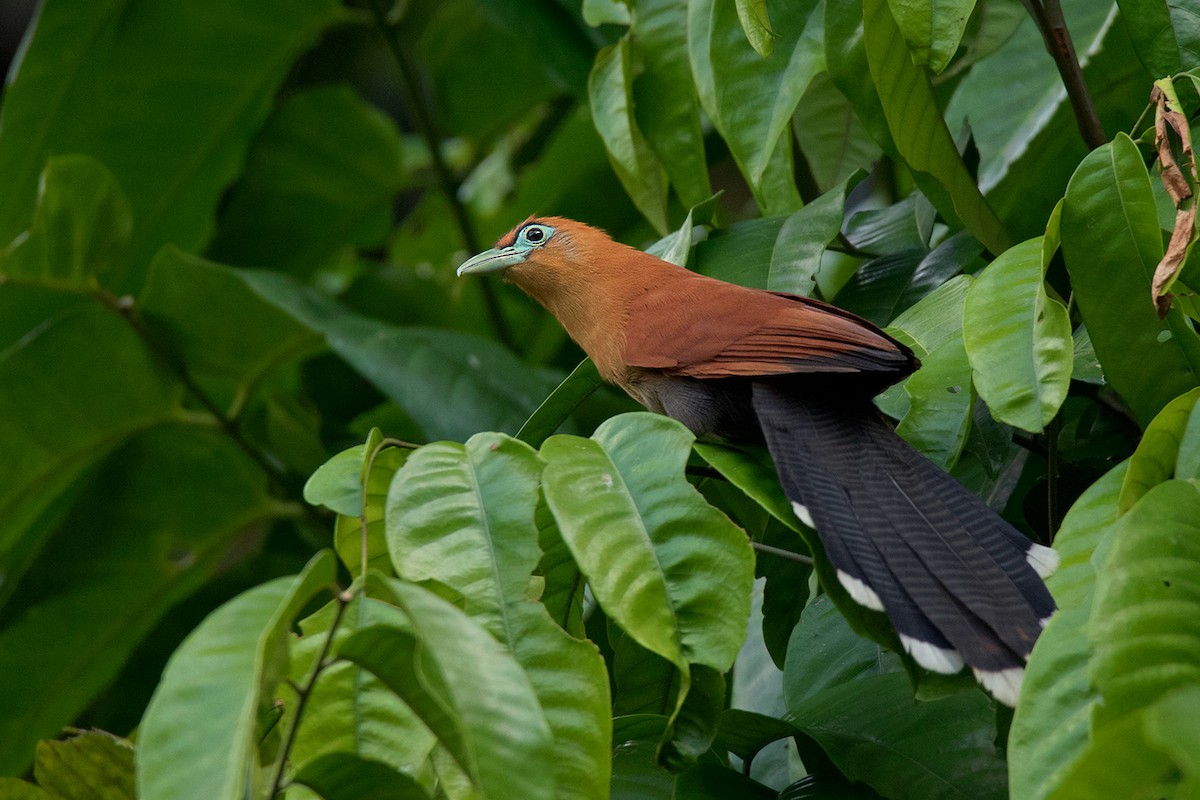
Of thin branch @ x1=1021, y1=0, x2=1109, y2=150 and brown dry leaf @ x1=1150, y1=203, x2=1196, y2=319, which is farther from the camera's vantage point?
thin branch @ x1=1021, y1=0, x2=1109, y2=150

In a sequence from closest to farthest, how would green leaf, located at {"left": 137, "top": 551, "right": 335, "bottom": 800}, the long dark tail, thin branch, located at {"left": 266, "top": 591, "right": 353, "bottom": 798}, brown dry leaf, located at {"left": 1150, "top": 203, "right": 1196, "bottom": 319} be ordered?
green leaf, located at {"left": 137, "top": 551, "right": 335, "bottom": 800}, thin branch, located at {"left": 266, "top": 591, "right": 353, "bottom": 798}, brown dry leaf, located at {"left": 1150, "top": 203, "right": 1196, "bottom": 319}, the long dark tail

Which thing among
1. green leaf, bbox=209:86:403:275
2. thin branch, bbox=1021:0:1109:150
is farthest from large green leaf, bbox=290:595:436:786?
green leaf, bbox=209:86:403:275

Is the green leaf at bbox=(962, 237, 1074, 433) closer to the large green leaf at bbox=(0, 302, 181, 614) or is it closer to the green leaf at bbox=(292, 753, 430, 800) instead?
the green leaf at bbox=(292, 753, 430, 800)

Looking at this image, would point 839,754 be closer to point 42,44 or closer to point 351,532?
point 351,532

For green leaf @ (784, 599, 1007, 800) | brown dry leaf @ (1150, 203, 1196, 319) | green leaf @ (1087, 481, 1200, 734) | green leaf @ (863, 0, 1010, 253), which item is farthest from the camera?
green leaf @ (863, 0, 1010, 253)

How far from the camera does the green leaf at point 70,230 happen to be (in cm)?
337

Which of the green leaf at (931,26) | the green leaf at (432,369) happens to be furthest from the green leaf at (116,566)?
the green leaf at (931,26)

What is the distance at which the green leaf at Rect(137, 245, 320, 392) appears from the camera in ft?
11.8

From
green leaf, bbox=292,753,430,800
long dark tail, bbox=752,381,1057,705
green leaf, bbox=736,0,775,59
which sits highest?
green leaf, bbox=736,0,775,59

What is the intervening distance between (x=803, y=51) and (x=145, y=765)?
1.55 m

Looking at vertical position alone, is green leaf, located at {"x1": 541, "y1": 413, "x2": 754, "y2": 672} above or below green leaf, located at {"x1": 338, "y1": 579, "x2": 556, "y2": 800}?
below

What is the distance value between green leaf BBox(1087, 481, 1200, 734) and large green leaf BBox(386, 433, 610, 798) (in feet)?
1.69

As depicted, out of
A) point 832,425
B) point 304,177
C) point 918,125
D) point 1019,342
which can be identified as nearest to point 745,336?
point 832,425

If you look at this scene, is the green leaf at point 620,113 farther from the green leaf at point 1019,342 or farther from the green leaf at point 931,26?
the green leaf at point 1019,342
